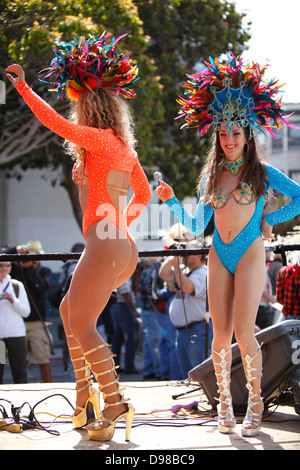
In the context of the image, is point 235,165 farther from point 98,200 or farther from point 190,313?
point 190,313

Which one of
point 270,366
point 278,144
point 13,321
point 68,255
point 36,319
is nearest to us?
point 270,366

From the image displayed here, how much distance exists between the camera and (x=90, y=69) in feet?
11.5

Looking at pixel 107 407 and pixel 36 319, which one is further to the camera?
pixel 36 319

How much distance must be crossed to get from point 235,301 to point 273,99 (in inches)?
47.1

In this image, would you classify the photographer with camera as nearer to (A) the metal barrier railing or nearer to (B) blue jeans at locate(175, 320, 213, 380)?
(B) blue jeans at locate(175, 320, 213, 380)

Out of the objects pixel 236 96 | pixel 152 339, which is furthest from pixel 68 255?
pixel 152 339

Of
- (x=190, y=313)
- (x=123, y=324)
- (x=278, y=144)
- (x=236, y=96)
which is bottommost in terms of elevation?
(x=123, y=324)

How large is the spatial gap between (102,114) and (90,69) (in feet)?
0.82

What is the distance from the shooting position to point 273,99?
148 inches

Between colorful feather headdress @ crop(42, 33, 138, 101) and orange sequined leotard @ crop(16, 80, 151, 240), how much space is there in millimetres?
217

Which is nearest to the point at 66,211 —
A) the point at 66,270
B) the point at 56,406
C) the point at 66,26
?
the point at 66,26

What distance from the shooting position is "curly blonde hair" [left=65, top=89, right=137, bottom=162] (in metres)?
3.55
